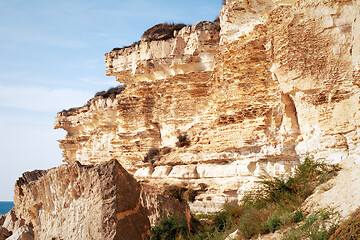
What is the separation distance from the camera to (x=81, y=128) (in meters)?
29.2

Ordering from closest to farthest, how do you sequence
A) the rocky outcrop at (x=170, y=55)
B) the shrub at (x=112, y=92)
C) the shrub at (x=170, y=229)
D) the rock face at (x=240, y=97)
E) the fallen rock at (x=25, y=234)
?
the shrub at (x=170, y=229) < the fallen rock at (x=25, y=234) < the rock face at (x=240, y=97) < the rocky outcrop at (x=170, y=55) < the shrub at (x=112, y=92)

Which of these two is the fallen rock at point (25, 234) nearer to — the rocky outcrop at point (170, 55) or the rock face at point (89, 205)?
the rock face at point (89, 205)

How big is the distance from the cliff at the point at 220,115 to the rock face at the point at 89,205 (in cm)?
3

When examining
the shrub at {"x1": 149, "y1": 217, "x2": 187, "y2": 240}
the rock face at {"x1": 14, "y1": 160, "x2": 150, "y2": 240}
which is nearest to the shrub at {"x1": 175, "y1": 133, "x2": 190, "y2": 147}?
the shrub at {"x1": 149, "y1": 217, "x2": 187, "y2": 240}

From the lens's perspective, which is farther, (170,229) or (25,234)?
(25,234)

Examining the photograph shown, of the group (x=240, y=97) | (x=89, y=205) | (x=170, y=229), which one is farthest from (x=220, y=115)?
(x=89, y=205)

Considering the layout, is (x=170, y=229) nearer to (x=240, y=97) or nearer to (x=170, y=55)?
(x=240, y=97)

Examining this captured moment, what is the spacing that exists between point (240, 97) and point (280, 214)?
22.4 ft

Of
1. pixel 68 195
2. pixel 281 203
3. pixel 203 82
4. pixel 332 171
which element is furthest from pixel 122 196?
pixel 203 82

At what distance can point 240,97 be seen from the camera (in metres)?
14.9

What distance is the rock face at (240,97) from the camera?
11.7 meters

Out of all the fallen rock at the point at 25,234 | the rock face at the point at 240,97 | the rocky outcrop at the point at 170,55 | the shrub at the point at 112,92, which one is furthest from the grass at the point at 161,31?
the fallen rock at the point at 25,234

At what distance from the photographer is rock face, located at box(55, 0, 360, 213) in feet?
38.3

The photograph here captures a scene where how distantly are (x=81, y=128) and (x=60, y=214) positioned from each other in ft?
70.9
